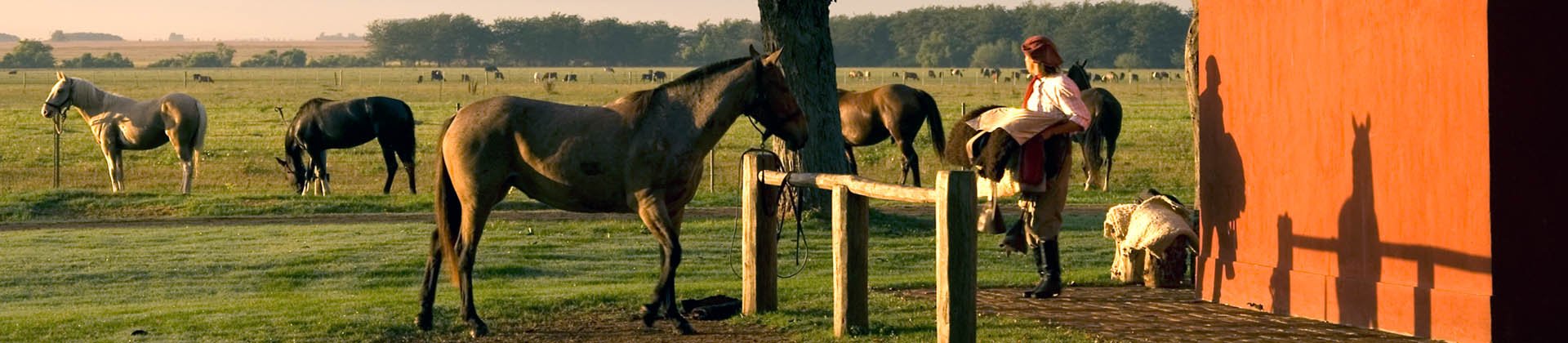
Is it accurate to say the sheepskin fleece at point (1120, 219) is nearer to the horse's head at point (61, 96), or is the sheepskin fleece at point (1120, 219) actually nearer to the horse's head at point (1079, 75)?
the horse's head at point (1079, 75)

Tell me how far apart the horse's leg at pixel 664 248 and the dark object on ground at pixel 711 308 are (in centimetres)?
52

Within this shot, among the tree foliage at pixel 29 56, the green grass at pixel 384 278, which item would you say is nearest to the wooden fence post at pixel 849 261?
the green grass at pixel 384 278

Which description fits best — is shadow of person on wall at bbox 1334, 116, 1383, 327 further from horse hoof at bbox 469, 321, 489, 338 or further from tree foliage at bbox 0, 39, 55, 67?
tree foliage at bbox 0, 39, 55, 67

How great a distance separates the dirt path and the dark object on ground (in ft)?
30.4

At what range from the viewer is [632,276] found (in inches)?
673

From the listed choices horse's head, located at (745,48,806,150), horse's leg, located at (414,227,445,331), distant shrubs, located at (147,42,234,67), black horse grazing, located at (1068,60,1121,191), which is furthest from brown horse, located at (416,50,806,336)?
distant shrubs, located at (147,42,234,67)

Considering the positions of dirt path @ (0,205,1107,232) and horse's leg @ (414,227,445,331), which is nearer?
horse's leg @ (414,227,445,331)

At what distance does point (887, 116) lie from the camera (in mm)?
27328

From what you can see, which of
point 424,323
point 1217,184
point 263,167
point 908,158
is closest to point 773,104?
point 424,323

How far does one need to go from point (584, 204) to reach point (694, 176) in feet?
2.16

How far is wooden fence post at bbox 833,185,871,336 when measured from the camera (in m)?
10.5

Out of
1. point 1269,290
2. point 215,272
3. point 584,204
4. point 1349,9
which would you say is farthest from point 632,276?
point 1349,9

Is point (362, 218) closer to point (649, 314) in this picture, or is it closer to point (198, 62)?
point (649, 314)

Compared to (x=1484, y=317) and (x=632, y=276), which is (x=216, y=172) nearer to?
(x=632, y=276)
